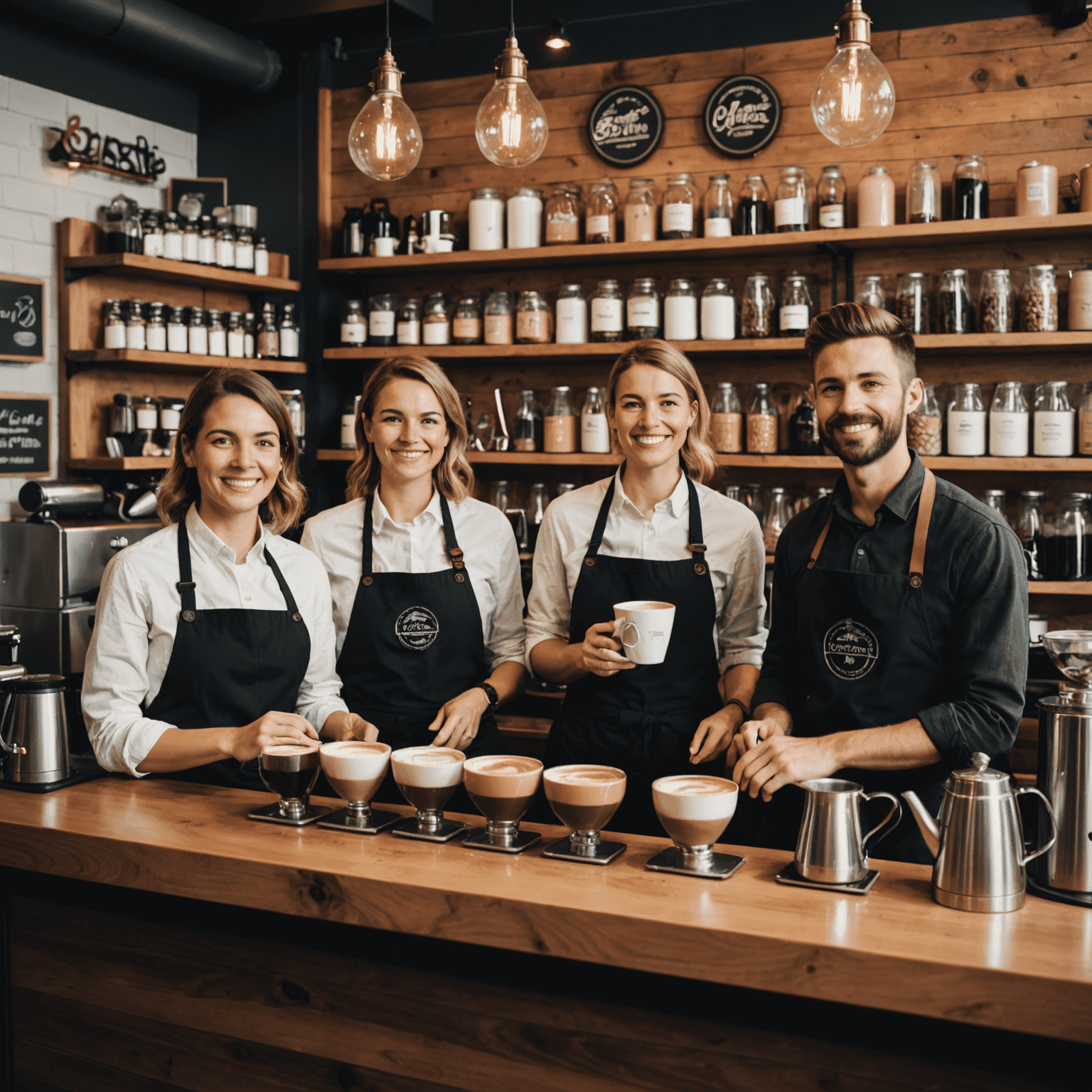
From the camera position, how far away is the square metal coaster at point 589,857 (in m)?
1.48

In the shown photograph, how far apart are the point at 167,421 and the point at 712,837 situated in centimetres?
294

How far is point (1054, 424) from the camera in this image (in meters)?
3.11

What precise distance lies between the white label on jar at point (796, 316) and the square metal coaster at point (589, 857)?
2.23 meters

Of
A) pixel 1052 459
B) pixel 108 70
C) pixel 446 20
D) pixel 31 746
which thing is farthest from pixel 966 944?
pixel 108 70

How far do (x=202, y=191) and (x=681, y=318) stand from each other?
6.59ft

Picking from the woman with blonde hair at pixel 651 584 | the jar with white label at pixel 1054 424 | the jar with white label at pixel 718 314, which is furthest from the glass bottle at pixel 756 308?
the woman with blonde hair at pixel 651 584

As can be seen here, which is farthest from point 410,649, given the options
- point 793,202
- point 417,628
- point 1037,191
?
point 1037,191

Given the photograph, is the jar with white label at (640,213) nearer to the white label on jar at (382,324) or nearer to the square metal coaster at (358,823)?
the white label on jar at (382,324)

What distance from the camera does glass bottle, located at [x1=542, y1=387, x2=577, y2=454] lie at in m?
3.68

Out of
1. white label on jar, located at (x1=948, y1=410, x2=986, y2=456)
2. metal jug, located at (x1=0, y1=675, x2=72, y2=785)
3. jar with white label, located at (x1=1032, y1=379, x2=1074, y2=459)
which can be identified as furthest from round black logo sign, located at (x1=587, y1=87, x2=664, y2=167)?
metal jug, located at (x1=0, y1=675, x2=72, y2=785)

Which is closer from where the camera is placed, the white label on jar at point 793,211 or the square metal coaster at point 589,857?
the square metal coaster at point 589,857

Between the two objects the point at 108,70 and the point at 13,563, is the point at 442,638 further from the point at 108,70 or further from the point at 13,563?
the point at 108,70

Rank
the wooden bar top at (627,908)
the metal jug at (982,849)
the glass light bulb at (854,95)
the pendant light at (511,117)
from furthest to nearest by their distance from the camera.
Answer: the pendant light at (511,117) < the glass light bulb at (854,95) < the metal jug at (982,849) < the wooden bar top at (627,908)

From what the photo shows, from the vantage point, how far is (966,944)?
4.00ft
